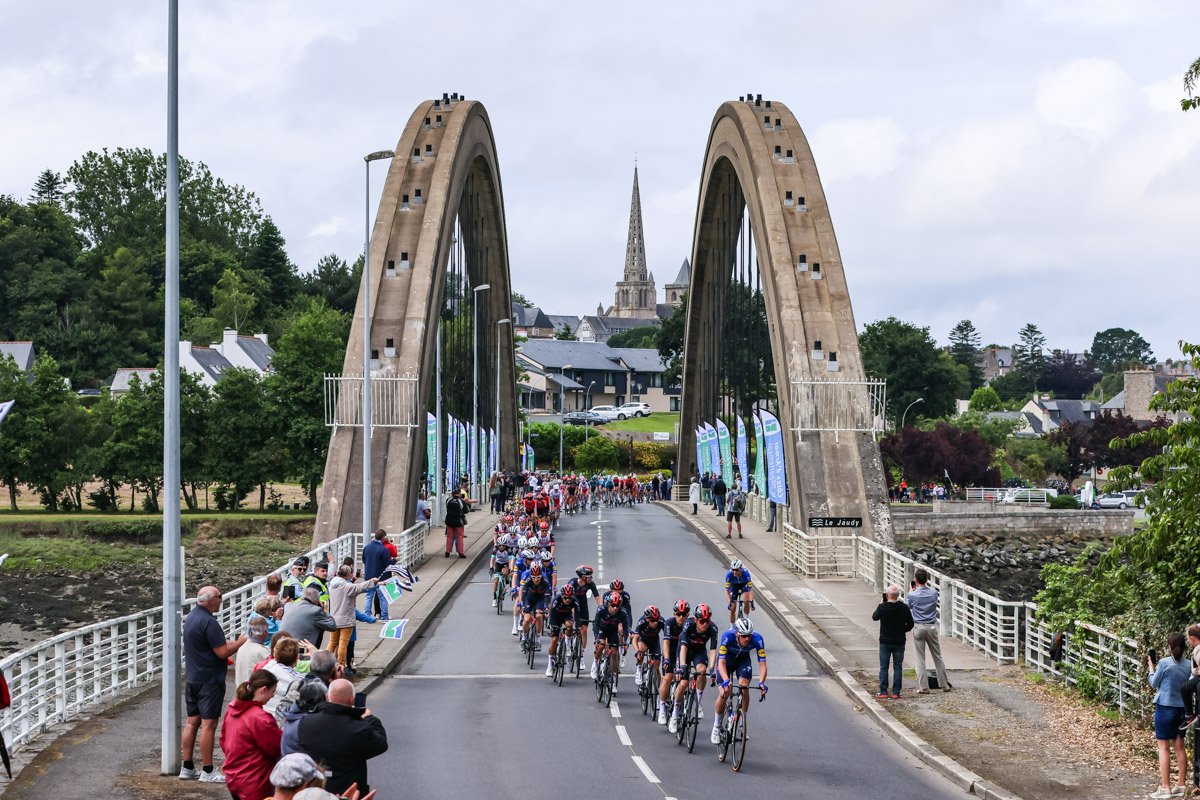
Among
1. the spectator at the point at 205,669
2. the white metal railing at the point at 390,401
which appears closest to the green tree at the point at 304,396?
the white metal railing at the point at 390,401

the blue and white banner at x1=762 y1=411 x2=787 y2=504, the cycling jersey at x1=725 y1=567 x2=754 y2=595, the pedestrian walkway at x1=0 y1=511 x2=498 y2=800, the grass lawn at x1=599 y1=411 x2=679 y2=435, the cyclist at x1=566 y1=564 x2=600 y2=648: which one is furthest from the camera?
the grass lawn at x1=599 y1=411 x2=679 y2=435

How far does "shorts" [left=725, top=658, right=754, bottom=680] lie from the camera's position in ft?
44.2

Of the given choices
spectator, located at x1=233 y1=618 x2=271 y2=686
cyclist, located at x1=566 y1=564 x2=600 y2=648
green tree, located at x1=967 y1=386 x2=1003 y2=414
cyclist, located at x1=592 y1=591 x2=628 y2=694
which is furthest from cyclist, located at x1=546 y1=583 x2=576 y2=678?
green tree, located at x1=967 y1=386 x2=1003 y2=414

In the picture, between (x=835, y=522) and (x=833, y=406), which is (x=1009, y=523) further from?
(x=835, y=522)

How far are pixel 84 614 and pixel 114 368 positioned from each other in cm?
5648

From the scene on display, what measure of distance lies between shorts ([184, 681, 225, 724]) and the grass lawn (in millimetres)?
115195

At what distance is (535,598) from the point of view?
20188mm

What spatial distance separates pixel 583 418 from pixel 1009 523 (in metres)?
70.7

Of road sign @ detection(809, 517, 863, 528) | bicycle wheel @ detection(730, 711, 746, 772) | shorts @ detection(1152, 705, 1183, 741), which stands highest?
road sign @ detection(809, 517, 863, 528)

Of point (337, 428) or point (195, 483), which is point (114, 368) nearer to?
point (195, 483)

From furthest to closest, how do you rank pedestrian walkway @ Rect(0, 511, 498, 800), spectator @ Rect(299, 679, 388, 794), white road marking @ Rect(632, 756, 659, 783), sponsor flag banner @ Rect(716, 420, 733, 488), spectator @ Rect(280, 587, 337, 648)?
sponsor flag banner @ Rect(716, 420, 733, 488), spectator @ Rect(280, 587, 337, 648), white road marking @ Rect(632, 756, 659, 783), pedestrian walkway @ Rect(0, 511, 498, 800), spectator @ Rect(299, 679, 388, 794)

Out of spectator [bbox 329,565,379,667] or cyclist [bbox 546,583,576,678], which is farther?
cyclist [bbox 546,583,576,678]

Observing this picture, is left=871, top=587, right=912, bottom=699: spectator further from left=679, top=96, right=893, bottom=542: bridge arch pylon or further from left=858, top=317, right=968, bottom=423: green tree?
left=858, top=317, right=968, bottom=423: green tree

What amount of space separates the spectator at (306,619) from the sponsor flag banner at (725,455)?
121 feet
